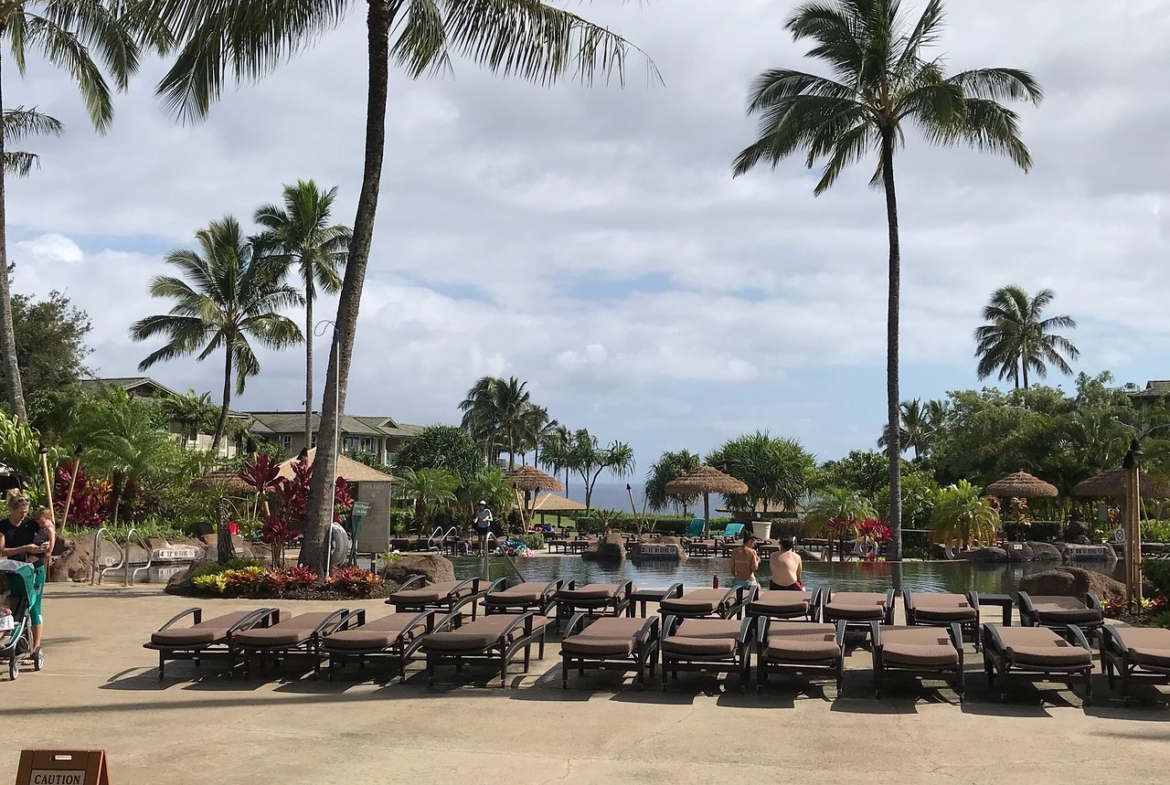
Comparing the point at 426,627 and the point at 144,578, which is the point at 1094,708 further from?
the point at 144,578

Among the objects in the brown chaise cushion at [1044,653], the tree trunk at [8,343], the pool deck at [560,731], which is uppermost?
the tree trunk at [8,343]

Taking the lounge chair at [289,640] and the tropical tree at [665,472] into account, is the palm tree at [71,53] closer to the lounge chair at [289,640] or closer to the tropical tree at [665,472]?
the lounge chair at [289,640]

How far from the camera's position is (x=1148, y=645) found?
7594 millimetres

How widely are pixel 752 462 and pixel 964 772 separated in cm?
3298

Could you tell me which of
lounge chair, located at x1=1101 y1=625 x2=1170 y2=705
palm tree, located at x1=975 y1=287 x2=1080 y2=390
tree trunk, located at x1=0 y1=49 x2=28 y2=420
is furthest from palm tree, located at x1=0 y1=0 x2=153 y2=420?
palm tree, located at x1=975 y1=287 x2=1080 y2=390

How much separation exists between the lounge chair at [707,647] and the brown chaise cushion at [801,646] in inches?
9.8

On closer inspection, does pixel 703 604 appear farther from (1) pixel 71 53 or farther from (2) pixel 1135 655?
(1) pixel 71 53

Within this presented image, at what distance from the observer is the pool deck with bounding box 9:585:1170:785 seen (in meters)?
5.72

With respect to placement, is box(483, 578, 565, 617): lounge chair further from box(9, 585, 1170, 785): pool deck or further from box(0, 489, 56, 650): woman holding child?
box(0, 489, 56, 650): woman holding child

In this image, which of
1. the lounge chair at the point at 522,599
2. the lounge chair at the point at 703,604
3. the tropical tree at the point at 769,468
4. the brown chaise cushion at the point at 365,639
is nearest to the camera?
the brown chaise cushion at the point at 365,639

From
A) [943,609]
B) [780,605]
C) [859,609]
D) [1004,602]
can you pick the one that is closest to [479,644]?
[780,605]

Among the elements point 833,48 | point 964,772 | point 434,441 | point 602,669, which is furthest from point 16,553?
point 434,441

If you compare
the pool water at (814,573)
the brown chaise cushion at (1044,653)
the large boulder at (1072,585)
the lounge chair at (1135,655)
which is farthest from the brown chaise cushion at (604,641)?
the pool water at (814,573)

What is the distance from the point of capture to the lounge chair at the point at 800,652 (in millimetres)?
7594
